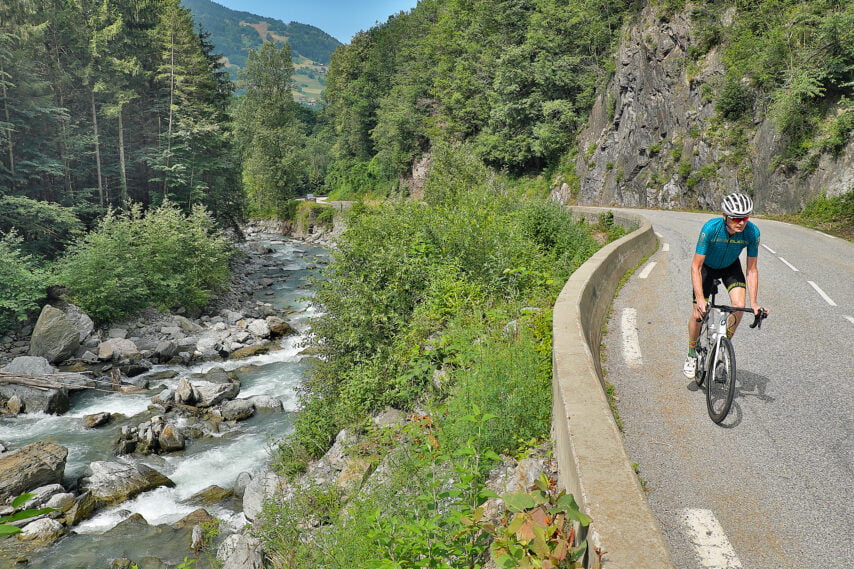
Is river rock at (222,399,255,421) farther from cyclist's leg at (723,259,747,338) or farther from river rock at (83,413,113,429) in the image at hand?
cyclist's leg at (723,259,747,338)

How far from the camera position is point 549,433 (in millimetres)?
5105

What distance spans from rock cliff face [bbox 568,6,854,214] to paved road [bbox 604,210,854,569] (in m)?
19.3

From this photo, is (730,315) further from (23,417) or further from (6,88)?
(6,88)

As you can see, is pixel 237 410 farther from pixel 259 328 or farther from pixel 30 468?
pixel 259 328

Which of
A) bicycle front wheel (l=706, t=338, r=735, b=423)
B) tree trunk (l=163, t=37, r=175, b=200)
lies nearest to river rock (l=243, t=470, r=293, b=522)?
bicycle front wheel (l=706, t=338, r=735, b=423)

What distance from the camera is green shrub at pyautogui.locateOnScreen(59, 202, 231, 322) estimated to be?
21156 mm

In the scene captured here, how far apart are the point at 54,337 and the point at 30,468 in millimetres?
8841

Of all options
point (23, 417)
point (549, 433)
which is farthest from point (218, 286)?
point (549, 433)

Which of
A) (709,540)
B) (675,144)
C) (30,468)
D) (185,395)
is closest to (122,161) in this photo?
(185,395)

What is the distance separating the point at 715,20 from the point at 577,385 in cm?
3763

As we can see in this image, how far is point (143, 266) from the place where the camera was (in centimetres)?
2364

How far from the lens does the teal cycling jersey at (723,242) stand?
541 cm

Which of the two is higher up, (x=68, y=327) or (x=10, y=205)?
(x=10, y=205)

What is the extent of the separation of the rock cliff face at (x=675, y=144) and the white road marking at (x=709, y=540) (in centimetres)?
2424
